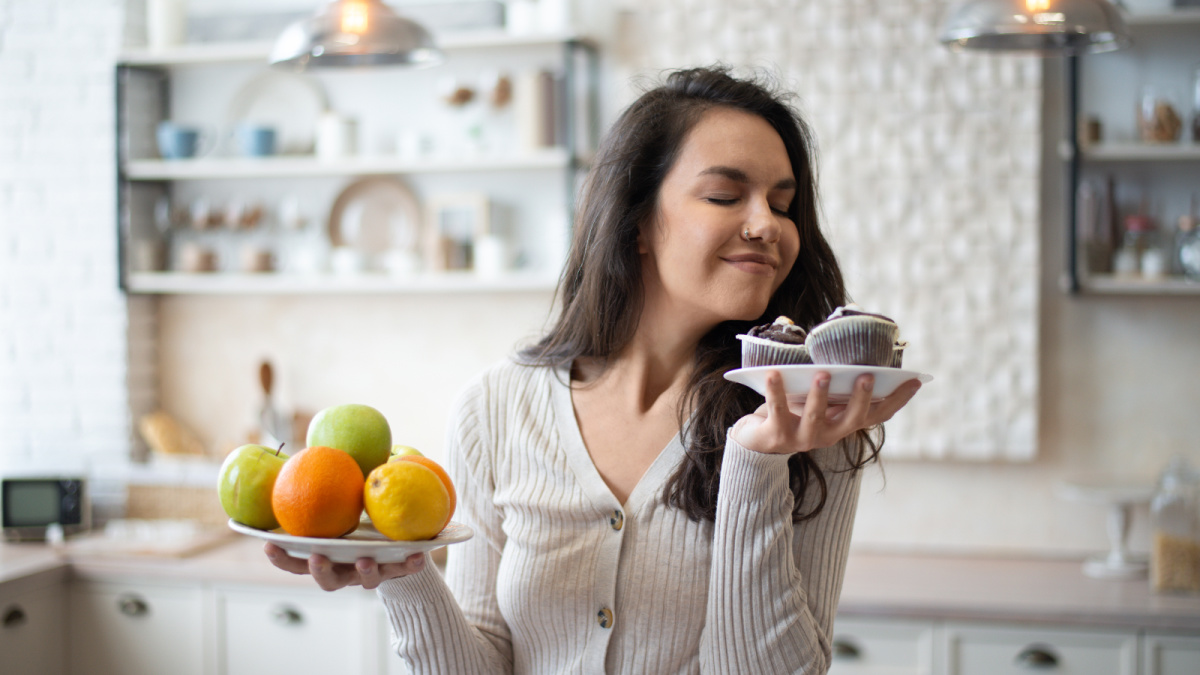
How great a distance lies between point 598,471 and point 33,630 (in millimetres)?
2163

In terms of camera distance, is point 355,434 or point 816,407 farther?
point 355,434

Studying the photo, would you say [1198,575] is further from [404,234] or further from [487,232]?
[404,234]

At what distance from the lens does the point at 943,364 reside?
2.86 metres

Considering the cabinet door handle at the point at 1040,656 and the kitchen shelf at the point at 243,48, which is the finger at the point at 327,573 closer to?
the cabinet door handle at the point at 1040,656

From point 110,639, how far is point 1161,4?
11.4 ft

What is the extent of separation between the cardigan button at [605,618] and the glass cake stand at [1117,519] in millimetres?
1816

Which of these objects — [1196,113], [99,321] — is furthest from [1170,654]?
[99,321]

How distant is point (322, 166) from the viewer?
3100mm

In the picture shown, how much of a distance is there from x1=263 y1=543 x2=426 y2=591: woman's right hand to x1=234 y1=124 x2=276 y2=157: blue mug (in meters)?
2.38

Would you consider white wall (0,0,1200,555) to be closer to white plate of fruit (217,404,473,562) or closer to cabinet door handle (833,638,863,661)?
cabinet door handle (833,638,863,661)

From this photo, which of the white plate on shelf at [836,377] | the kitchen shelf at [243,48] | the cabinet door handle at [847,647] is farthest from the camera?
the kitchen shelf at [243,48]

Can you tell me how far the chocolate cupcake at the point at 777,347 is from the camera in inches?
43.3

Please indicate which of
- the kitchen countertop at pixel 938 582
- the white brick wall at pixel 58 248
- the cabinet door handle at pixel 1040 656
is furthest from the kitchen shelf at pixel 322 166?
the cabinet door handle at pixel 1040 656

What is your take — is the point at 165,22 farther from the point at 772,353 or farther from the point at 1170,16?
the point at 1170,16
